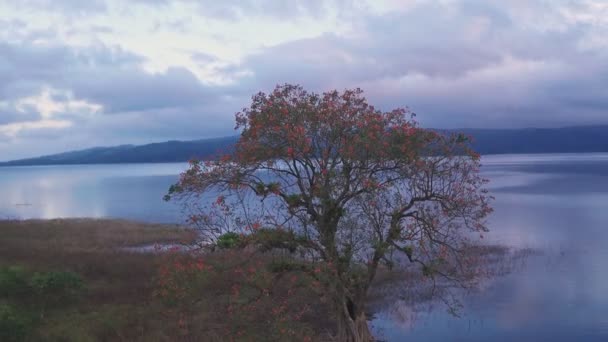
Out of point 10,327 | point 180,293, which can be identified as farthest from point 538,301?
point 10,327

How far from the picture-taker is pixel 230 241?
22.6 m

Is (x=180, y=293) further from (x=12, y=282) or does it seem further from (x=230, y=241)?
(x=12, y=282)

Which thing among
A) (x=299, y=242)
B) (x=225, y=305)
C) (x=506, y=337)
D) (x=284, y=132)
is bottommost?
(x=506, y=337)

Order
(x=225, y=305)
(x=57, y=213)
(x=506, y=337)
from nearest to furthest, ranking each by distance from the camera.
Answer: (x=225, y=305) < (x=506, y=337) < (x=57, y=213)

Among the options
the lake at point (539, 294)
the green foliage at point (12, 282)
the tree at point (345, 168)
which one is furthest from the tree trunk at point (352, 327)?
the green foliage at point (12, 282)

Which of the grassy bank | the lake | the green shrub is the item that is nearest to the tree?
the grassy bank

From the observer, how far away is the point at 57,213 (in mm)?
111000

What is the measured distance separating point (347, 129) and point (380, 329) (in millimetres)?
16447

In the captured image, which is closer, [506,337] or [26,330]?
[26,330]

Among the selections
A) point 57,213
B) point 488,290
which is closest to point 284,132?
point 488,290

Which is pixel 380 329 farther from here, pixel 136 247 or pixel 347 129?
pixel 136 247

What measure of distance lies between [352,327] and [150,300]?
14832mm

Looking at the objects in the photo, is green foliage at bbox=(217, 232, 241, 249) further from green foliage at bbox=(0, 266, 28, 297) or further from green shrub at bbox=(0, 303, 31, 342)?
green foliage at bbox=(0, 266, 28, 297)

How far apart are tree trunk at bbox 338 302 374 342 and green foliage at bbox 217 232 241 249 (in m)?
5.54
